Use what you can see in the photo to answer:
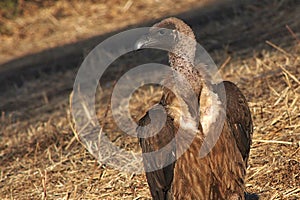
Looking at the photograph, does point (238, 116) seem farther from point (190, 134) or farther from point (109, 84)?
point (109, 84)

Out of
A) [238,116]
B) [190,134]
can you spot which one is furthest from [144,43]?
[238,116]

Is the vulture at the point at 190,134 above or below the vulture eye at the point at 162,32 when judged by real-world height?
below

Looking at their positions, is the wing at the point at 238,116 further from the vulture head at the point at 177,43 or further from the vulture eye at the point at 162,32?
the vulture eye at the point at 162,32

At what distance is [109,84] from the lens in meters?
10.0

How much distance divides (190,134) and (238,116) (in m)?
0.49

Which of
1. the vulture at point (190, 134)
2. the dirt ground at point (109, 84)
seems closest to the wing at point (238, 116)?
the vulture at point (190, 134)

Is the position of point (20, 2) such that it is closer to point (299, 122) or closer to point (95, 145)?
point (95, 145)

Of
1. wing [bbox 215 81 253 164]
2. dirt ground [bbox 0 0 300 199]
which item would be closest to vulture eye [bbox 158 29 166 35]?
wing [bbox 215 81 253 164]

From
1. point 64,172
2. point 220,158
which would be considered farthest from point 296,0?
point 220,158

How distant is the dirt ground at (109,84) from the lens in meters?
6.25

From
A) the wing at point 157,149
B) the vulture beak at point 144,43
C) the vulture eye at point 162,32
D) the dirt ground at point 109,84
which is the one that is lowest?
the dirt ground at point 109,84

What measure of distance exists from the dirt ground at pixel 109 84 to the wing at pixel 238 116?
2.09 feet

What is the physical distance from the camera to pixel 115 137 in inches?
291

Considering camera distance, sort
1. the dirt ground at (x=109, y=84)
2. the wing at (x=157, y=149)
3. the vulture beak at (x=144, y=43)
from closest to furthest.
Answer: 1. the wing at (x=157, y=149)
2. the vulture beak at (x=144, y=43)
3. the dirt ground at (x=109, y=84)
